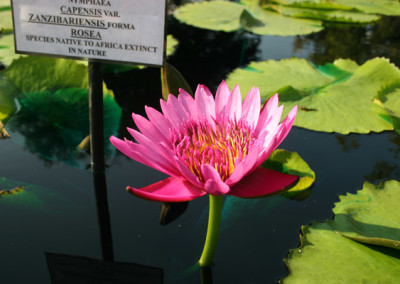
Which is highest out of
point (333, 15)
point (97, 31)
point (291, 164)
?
point (97, 31)

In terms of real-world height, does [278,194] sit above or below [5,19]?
below

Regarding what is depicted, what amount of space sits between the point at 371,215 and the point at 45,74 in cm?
111

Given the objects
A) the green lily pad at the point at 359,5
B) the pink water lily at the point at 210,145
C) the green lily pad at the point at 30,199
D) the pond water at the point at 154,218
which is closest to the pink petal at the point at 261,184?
the pink water lily at the point at 210,145

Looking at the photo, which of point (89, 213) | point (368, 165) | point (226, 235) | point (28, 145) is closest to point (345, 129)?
point (368, 165)

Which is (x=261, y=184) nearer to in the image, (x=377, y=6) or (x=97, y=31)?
(x=97, y=31)

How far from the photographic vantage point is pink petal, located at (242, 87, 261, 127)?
79cm

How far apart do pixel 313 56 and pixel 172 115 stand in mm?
1550

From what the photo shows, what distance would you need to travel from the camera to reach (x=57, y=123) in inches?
50.8

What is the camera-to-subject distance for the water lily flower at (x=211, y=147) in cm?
63

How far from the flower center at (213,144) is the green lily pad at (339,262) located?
0.25 meters

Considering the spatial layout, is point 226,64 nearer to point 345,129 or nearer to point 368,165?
point 345,129

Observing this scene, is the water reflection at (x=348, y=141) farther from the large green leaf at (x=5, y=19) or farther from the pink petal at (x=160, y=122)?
the large green leaf at (x=5, y=19)

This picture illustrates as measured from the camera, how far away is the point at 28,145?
1.21 metres

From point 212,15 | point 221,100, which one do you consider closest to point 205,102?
point 221,100
